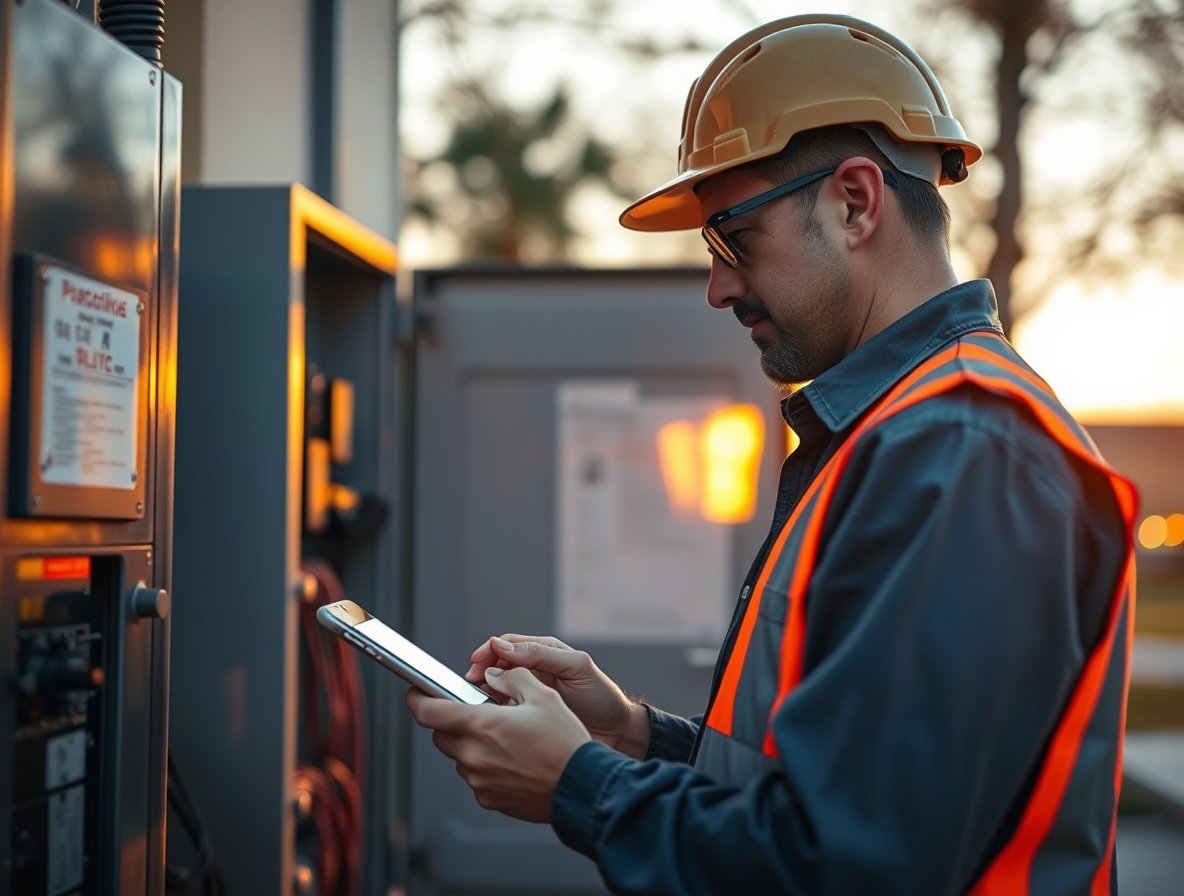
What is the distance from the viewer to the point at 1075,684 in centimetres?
153

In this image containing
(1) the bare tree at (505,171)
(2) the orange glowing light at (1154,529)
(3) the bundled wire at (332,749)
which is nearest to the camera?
(3) the bundled wire at (332,749)

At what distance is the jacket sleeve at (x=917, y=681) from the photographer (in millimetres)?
1396

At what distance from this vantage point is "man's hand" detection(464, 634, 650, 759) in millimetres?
2090

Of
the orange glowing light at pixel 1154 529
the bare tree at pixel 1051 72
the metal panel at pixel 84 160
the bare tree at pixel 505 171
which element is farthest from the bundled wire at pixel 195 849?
the orange glowing light at pixel 1154 529

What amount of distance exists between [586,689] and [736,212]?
2.47 feet

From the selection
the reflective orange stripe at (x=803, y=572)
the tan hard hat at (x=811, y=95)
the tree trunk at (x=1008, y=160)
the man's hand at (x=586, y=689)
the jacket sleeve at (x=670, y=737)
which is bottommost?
the jacket sleeve at (x=670, y=737)

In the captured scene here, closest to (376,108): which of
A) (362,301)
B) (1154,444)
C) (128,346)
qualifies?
(362,301)

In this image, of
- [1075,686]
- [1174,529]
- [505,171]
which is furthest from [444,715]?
[1174,529]

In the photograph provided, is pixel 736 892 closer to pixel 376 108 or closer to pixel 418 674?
pixel 418 674

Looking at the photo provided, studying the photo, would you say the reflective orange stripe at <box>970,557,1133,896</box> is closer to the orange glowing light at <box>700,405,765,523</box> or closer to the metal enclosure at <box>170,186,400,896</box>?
the metal enclosure at <box>170,186,400,896</box>

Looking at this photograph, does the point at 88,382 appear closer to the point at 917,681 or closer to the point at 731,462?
the point at 917,681

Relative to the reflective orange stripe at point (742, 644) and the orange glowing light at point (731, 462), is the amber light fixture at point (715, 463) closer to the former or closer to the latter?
the orange glowing light at point (731, 462)

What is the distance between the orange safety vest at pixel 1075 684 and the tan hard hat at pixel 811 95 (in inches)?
13.2

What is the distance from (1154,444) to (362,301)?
1151 inches
